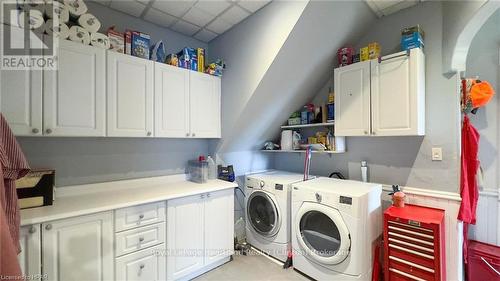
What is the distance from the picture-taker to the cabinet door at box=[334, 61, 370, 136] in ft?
6.84

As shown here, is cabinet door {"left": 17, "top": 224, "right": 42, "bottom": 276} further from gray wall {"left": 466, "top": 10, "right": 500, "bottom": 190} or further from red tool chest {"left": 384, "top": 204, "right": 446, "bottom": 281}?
gray wall {"left": 466, "top": 10, "right": 500, "bottom": 190}

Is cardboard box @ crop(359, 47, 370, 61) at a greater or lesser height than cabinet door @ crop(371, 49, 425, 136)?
greater

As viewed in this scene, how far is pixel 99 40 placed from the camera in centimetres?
173

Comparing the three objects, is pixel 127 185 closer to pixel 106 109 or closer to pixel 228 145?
pixel 106 109

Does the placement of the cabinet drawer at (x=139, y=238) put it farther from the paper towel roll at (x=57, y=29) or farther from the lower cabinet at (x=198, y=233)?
the paper towel roll at (x=57, y=29)

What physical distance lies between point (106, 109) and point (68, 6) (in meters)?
0.77

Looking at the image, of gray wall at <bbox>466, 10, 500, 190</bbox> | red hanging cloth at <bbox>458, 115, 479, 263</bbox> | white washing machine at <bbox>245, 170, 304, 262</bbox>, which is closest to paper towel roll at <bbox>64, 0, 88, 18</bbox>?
white washing machine at <bbox>245, 170, 304, 262</bbox>

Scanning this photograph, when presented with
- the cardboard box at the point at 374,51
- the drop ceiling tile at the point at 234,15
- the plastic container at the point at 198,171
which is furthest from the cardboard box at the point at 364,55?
the plastic container at the point at 198,171

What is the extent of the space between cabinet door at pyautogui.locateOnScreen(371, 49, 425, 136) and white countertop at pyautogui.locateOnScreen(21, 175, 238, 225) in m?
1.62

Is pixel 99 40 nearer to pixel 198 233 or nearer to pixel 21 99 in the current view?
pixel 21 99

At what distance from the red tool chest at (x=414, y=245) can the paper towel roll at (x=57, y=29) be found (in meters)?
2.88

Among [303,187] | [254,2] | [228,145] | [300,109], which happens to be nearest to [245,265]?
[303,187]

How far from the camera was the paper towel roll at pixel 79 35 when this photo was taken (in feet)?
5.34

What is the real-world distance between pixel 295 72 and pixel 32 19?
216 centimetres
